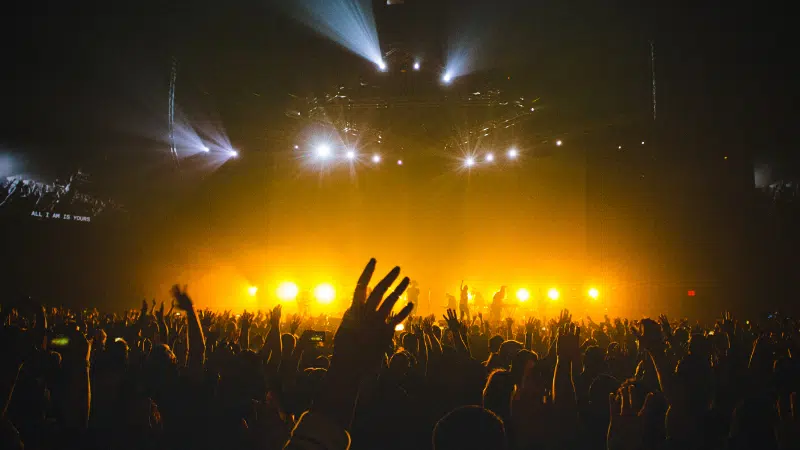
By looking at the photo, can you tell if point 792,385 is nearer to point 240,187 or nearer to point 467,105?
point 467,105

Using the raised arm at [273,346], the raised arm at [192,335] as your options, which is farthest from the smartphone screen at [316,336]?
the raised arm at [192,335]

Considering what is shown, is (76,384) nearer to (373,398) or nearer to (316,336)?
(373,398)

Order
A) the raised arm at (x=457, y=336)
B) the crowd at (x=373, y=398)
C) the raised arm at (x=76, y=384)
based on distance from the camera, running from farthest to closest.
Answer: the raised arm at (x=457, y=336) → the raised arm at (x=76, y=384) → the crowd at (x=373, y=398)

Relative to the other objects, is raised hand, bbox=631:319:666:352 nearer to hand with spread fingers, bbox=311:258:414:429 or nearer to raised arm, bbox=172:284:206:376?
hand with spread fingers, bbox=311:258:414:429

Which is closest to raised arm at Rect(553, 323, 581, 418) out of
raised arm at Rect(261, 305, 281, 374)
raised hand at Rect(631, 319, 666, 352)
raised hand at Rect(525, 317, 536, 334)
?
raised hand at Rect(631, 319, 666, 352)

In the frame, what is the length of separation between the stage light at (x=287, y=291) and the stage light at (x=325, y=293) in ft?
2.92

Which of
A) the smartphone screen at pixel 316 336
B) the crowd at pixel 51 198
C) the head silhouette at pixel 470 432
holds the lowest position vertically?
the head silhouette at pixel 470 432

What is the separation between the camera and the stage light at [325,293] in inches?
778

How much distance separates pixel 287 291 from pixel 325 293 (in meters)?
1.67

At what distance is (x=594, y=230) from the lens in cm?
1909

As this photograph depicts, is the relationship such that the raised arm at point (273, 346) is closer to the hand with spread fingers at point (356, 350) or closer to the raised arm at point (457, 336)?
the raised arm at point (457, 336)

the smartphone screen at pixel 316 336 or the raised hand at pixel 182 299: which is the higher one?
the raised hand at pixel 182 299

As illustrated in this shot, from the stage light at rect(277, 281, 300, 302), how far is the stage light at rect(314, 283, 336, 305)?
89cm

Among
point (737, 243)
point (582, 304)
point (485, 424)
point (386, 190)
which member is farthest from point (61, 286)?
point (737, 243)
